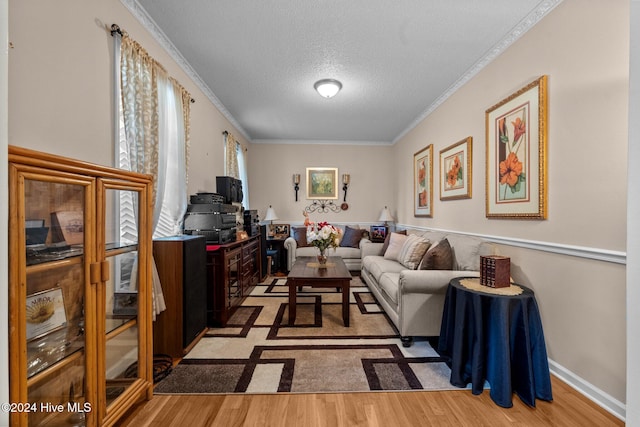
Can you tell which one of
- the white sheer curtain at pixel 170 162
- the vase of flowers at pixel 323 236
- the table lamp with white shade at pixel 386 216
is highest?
the white sheer curtain at pixel 170 162

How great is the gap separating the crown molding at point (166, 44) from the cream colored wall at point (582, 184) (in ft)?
10.5

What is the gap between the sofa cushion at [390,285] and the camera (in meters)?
2.72

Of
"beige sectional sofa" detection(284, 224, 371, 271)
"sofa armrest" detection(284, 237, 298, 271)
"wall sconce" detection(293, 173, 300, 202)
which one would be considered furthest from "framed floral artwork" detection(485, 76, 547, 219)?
"wall sconce" detection(293, 173, 300, 202)

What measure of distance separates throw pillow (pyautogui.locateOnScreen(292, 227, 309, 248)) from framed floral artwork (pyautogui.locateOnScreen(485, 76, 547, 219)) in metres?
3.41

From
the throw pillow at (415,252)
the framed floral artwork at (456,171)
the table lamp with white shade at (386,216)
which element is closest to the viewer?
the framed floral artwork at (456,171)

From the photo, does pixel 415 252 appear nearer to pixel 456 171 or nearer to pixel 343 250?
pixel 456 171

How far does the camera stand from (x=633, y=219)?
31.0 inches

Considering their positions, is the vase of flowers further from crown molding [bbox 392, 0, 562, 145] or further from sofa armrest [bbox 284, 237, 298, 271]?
crown molding [bbox 392, 0, 562, 145]

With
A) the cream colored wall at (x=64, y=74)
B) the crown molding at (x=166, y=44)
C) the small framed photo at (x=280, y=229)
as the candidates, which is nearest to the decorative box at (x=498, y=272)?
the cream colored wall at (x=64, y=74)

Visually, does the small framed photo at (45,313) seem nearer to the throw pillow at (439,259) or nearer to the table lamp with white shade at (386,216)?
the throw pillow at (439,259)

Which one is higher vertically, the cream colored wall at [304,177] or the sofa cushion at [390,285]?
the cream colored wall at [304,177]

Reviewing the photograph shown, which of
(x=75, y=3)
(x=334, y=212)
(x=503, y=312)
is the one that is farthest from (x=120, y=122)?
(x=334, y=212)

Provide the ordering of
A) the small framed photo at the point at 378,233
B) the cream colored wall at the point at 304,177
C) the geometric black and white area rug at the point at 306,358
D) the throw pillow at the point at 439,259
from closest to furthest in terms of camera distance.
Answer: the geometric black and white area rug at the point at 306,358
the throw pillow at the point at 439,259
the small framed photo at the point at 378,233
the cream colored wall at the point at 304,177

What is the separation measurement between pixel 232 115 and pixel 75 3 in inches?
114
